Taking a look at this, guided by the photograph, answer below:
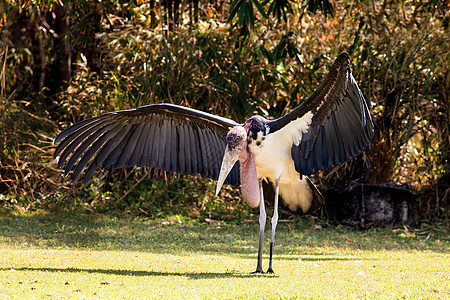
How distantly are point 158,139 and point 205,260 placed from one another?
125 centimetres

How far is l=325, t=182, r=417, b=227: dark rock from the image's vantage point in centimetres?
821

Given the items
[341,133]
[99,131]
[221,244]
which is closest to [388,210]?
[221,244]

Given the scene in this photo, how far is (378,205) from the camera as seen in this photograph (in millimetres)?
8211

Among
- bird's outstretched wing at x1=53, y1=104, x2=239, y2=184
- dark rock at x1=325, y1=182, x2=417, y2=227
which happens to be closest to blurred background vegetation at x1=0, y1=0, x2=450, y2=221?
dark rock at x1=325, y1=182, x2=417, y2=227

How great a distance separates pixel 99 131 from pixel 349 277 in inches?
102

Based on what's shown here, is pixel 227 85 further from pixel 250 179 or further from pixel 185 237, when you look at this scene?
pixel 250 179

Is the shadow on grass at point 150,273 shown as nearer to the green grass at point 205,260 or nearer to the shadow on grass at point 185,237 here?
the green grass at point 205,260

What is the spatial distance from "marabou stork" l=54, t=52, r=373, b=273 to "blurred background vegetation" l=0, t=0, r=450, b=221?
2.56m

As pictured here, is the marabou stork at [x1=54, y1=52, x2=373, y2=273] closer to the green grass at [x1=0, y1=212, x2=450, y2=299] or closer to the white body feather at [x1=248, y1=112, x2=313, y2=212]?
the white body feather at [x1=248, y1=112, x2=313, y2=212]

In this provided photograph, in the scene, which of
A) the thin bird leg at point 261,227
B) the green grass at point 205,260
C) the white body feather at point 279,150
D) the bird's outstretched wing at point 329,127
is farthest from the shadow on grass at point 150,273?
the bird's outstretched wing at point 329,127

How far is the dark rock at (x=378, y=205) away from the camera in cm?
821

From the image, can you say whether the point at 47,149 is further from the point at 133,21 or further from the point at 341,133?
the point at 341,133

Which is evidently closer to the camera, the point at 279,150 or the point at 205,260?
the point at 279,150

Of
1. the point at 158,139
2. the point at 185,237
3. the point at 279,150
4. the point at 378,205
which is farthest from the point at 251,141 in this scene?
the point at 378,205
